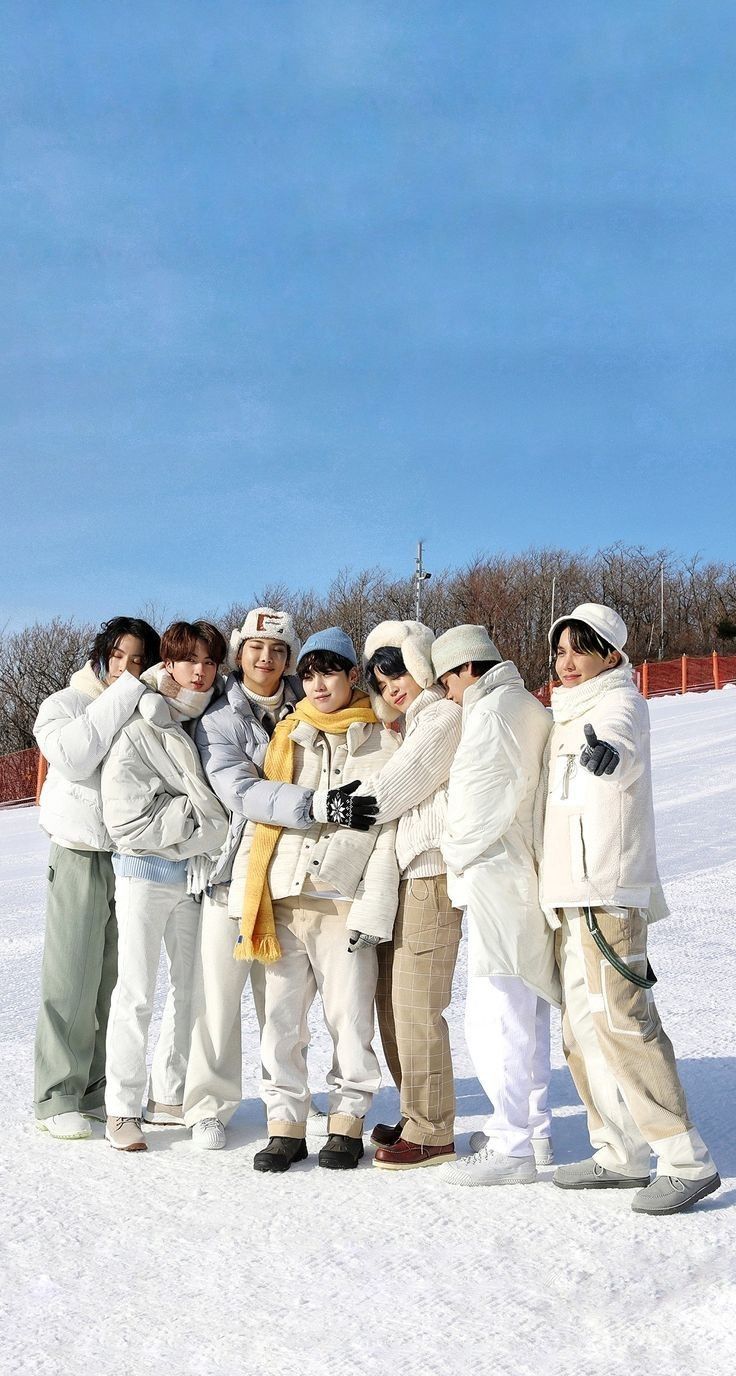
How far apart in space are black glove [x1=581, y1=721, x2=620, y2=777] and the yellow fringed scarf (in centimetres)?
87

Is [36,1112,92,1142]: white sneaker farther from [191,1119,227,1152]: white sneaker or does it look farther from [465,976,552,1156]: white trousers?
[465,976,552,1156]: white trousers

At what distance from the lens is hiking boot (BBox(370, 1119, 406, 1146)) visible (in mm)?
3607

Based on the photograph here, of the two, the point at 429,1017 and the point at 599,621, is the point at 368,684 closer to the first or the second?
the point at 599,621

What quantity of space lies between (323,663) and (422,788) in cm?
52

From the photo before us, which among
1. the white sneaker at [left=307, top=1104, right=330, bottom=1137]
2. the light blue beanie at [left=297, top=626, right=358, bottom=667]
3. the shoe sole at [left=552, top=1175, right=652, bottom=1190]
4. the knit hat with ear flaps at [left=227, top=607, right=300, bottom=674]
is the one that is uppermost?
the knit hat with ear flaps at [left=227, top=607, right=300, bottom=674]

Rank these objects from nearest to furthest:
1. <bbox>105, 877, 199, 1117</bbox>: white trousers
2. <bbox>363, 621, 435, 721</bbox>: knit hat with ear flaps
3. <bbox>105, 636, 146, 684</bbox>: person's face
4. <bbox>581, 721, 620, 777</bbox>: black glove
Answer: <bbox>581, 721, 620, 777</bbox>: black glove, <bbox>363, 621, 435, 721</bbox>: knit hat with ear flaps, <bbox>105, 877, 199, 1117</bbox>: white trousers, <bbox>105, 636, 146, 684</bbox>: person's face

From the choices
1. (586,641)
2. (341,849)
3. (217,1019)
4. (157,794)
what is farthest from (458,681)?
(217,1019)

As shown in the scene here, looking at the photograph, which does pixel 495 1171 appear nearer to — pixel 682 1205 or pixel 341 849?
pixel 682 1205

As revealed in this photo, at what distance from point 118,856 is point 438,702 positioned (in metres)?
1.22

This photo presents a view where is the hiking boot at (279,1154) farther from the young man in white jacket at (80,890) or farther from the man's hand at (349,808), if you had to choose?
the man's hand at (349,808)

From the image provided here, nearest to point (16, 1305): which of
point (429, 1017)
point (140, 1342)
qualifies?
point (140, 1342)

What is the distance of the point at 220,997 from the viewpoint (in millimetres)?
3664

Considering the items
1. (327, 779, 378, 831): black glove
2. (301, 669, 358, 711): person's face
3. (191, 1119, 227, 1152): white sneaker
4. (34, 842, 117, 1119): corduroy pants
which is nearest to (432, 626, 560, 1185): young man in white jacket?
(327, 779, 378, 831): black glove

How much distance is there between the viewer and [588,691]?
10.4 ft
